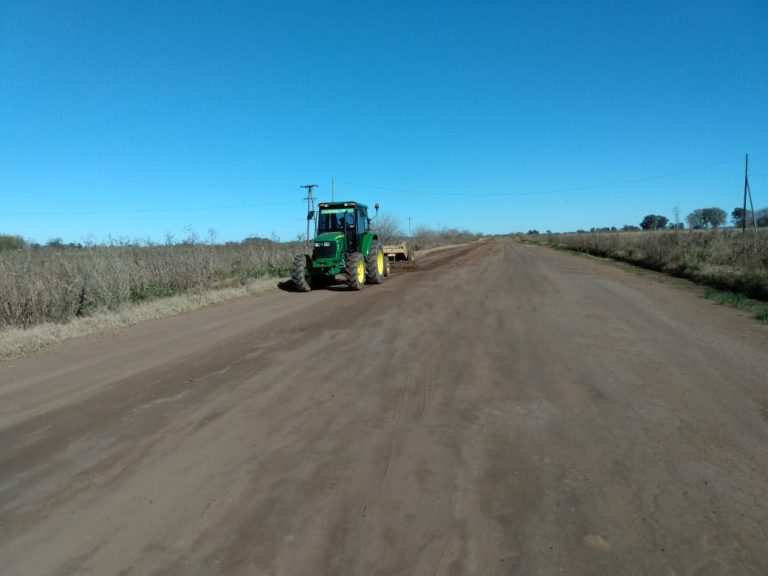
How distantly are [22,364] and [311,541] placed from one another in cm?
741

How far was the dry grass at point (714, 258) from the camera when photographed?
14527mm

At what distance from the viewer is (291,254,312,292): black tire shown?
16.7 metres

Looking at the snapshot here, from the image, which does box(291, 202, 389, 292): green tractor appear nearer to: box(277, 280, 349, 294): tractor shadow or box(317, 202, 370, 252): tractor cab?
box(317, 202, 370, 252): tractor cab

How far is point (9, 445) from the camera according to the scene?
4.96 meters

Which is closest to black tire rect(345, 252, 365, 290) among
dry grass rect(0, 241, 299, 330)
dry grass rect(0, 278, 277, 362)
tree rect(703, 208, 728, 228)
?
dry grass rect(0, 278, 277, 362)

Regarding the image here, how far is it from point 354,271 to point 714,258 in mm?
14650

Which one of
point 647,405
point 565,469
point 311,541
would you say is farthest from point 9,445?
point 647,405

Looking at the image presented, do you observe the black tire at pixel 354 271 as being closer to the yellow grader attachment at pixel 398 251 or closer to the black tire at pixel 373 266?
the black tire at pixel 373 266

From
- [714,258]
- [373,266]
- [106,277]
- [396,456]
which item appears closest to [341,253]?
[373,266]

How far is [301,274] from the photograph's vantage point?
54.7 feet

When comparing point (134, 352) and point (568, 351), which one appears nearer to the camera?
point (568, 351)

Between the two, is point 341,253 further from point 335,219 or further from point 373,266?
point 335,219

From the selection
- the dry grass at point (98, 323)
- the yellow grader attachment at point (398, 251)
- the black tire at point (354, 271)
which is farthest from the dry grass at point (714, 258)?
the dry grass at point (98, 323)

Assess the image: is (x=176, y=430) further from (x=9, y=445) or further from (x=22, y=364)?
(x=22, y=364)
